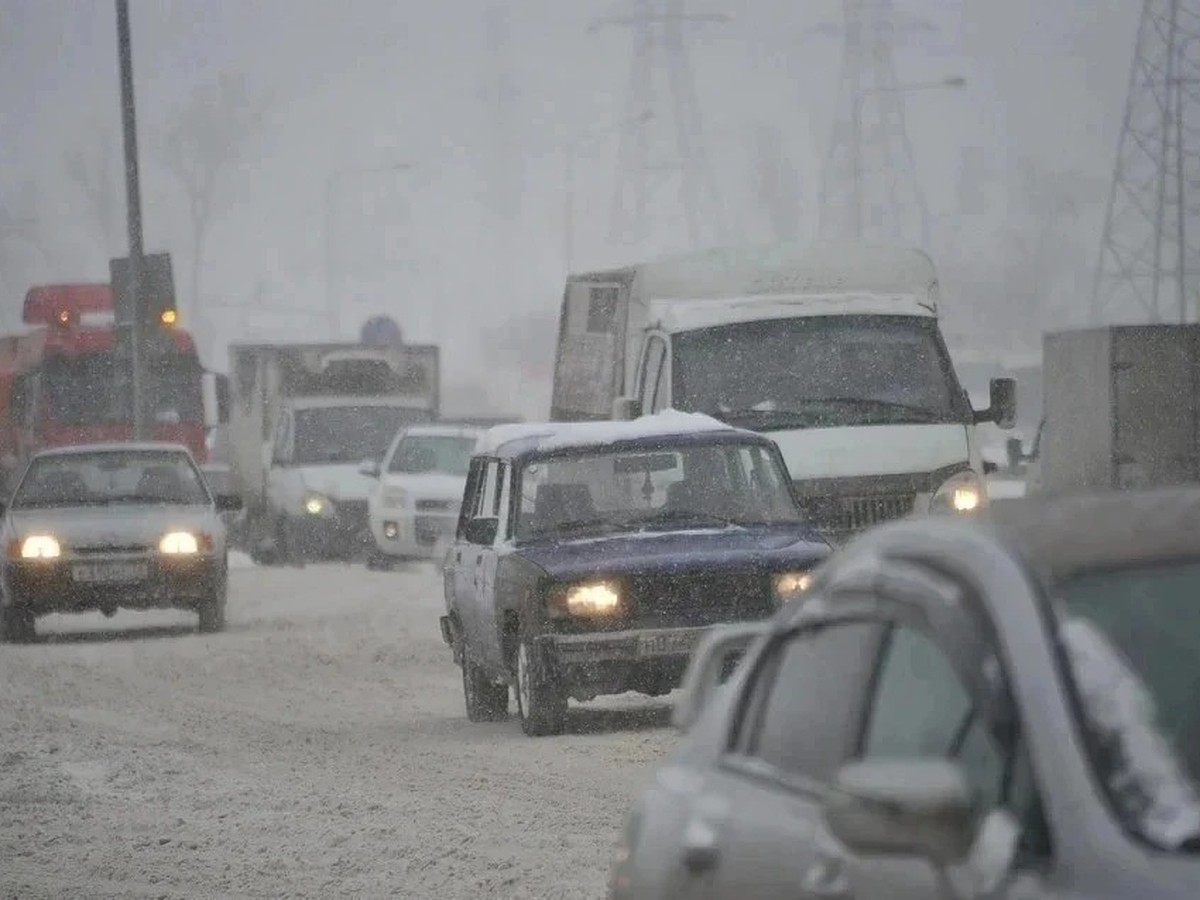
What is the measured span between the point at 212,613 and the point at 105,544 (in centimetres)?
111

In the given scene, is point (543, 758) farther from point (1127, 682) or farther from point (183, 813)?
point (1127, 682)

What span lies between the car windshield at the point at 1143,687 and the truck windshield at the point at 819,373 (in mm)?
15279

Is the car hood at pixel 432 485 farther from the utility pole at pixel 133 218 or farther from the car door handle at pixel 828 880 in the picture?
the car door handle at pixel 828 880

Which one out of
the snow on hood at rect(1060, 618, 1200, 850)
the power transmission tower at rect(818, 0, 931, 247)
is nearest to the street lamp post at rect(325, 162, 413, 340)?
the power transmission tower at rect(818, 0, 931, 247)

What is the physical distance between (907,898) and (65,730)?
1271 centimetres

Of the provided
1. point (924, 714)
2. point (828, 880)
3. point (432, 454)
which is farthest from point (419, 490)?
point (828, 880)

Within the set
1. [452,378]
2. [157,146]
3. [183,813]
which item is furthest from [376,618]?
[157,146]

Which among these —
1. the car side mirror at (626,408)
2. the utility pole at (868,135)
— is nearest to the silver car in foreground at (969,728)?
the car side mirror at (626,408)

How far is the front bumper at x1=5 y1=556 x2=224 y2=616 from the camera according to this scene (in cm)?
2406

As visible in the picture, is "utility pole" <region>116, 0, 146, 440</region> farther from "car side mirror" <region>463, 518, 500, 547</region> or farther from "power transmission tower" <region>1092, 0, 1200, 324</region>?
"car side mirror" <region>463, 518, 500, 547</region>

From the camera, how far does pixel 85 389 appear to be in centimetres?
3931

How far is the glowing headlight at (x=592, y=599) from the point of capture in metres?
14.3

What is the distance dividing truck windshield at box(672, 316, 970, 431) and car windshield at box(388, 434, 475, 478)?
48.4 ft

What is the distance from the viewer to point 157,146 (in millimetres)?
132125
